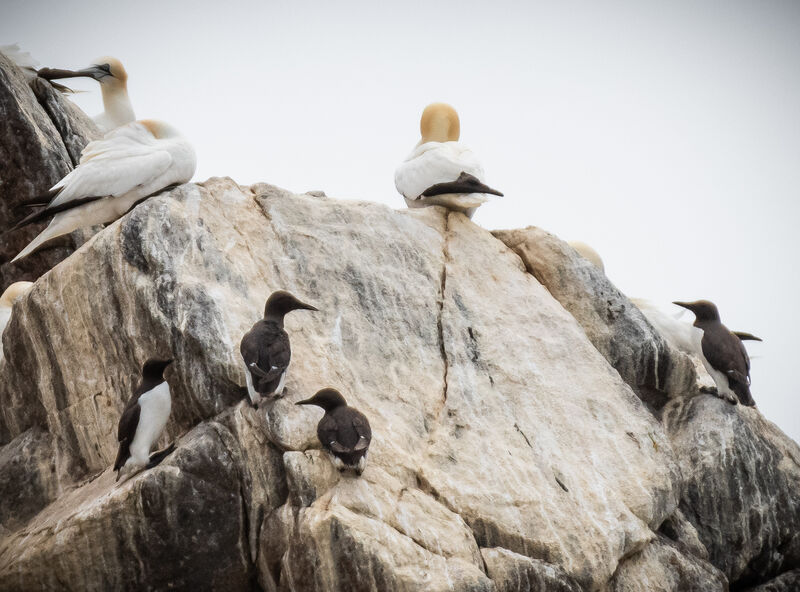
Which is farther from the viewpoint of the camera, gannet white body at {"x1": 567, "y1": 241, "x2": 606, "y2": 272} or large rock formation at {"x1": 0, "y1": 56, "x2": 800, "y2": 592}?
gannet white body at {"x1": 567, "y1": 241, "x2": 606, "y2": 272}

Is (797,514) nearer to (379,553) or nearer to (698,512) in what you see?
(698,512)

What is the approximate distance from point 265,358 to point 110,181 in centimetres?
308

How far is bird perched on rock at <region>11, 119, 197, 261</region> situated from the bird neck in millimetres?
2671

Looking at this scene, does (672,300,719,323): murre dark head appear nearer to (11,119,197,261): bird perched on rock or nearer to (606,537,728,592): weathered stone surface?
(606,537,728,592): weathered stone surface

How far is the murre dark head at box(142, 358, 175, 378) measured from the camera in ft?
21.4

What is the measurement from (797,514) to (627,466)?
201 centimetres

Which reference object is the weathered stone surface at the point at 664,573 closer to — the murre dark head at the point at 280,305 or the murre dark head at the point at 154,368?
the murre dark head at the point at 280,305

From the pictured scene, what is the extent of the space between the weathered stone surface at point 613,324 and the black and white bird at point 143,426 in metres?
4.07

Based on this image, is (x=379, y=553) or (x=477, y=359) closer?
(x=379, y=553)

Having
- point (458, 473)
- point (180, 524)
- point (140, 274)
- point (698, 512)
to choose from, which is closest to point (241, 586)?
point (180, 524)

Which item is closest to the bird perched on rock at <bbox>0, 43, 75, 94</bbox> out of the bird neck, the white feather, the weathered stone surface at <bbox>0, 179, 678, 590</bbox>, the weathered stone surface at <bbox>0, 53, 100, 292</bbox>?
the weathered stone surface at <bbox>0, 53, 100, 292</bbox>

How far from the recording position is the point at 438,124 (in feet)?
34.6

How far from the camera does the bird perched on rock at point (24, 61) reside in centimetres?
1160

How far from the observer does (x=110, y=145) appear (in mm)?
8609
